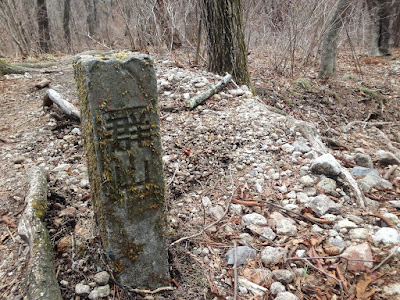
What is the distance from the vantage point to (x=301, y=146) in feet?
10.5

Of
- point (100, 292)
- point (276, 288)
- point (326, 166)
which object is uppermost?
point (326, 166)

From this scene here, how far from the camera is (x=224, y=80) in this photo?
4656 millimetres

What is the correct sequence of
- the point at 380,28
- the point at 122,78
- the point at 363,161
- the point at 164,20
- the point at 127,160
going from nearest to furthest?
the point at 122,78
the point at 127,160
the point at 363,161
the point at 164,20
the point at 380,28

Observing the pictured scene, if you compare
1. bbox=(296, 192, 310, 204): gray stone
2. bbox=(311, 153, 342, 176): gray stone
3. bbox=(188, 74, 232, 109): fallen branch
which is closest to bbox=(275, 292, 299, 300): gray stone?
bbox=(296, 192, 310, 204): gray stone

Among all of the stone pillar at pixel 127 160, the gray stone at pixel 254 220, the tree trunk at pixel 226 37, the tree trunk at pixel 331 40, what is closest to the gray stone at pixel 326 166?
the gray stone at pixel 254 220

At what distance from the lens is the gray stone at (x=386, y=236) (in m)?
2.04

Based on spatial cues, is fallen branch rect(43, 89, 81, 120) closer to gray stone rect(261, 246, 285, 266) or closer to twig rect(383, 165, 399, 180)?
gray stone rect(261, 246, 285, 266)

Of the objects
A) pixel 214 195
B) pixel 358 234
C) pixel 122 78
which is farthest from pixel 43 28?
pixel 358 234

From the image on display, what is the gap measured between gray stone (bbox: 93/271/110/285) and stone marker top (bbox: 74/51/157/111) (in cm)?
109

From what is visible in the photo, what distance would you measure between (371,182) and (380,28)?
10286mm

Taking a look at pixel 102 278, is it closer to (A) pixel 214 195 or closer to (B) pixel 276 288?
(B) pixel 276 288

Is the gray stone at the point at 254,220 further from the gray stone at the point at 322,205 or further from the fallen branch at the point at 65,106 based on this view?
the fallen branch at the point at 65,106

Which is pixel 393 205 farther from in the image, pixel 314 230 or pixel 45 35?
pixel 45 35

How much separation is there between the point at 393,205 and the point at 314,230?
2.62 feet
